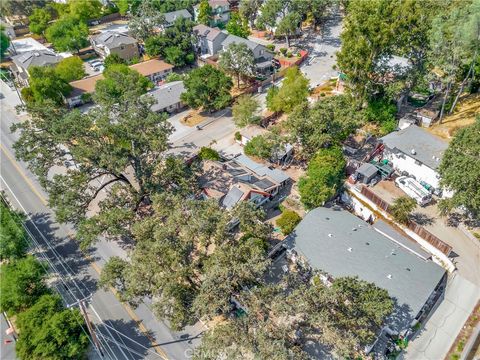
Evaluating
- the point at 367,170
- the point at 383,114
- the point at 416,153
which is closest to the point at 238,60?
the point at 383,114

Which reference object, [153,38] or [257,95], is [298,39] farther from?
[153,38]

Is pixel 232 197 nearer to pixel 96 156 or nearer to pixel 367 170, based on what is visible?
pixel 96 156

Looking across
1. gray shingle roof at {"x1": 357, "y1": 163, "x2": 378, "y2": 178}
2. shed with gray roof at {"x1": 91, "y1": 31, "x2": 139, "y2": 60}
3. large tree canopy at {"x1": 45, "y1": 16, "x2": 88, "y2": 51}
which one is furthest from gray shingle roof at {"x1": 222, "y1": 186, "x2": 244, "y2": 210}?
large tree canopy at {"x1": 45, "y1": 16, "x2": 88, "y2": 51}

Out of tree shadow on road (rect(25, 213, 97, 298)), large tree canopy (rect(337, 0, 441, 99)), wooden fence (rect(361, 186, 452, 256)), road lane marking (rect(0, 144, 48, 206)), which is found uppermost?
large tree canopy (rect(337, 0, 441, 99))

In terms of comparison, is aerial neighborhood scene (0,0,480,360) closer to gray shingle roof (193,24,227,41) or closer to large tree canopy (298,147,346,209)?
large tree canopy (298,147,346,209)

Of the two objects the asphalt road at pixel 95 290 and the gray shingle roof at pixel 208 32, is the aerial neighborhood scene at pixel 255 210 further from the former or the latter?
the gray shingle roof at pixel 208 32
